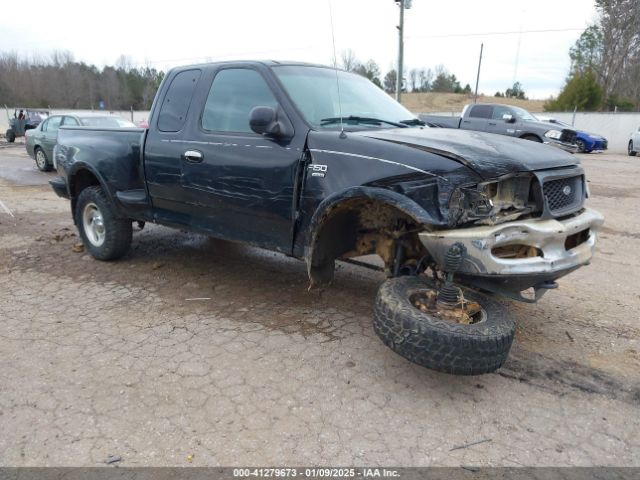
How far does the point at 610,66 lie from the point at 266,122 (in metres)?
45.2

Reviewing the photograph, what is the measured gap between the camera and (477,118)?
54.3ft

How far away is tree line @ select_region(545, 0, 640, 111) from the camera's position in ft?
114

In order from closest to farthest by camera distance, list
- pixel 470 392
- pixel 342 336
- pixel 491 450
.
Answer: pixel 491 450
pixel 470 392
pixel 342 336

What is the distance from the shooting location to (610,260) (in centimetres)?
566

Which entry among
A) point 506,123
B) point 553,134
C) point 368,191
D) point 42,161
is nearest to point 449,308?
point 368,191

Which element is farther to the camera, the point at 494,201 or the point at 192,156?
the point at 192,156

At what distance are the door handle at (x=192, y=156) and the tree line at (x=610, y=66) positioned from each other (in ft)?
121

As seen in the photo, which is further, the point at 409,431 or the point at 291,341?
the point at 291,341

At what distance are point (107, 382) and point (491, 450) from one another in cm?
229

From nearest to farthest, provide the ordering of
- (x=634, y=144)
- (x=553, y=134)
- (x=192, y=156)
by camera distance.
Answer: (x=192, y=156) → (x=553, y=134) → (x=634, y=144)

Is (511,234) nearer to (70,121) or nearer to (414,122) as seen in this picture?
(414,122)

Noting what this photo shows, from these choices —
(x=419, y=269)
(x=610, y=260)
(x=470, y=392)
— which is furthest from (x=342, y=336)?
(x=610, y=260)

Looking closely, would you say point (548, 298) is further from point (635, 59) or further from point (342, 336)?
point (635, 59)

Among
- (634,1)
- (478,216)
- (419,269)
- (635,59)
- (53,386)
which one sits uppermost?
(634,1)
